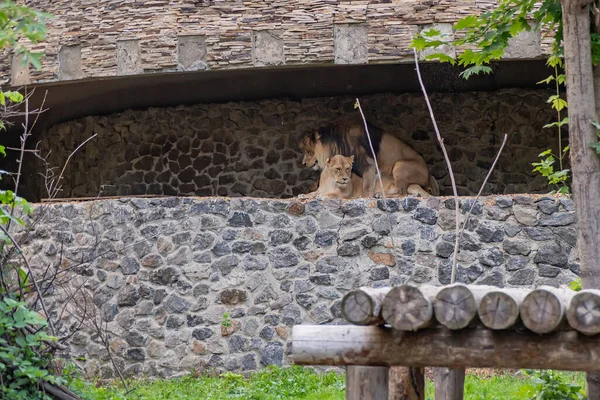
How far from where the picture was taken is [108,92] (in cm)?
1458

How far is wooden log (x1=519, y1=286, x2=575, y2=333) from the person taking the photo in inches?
178

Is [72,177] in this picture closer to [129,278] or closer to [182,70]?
[182,70]

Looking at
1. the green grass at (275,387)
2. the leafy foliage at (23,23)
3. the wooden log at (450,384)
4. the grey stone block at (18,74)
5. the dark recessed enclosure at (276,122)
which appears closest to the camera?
the leafy foliage at (23,23)

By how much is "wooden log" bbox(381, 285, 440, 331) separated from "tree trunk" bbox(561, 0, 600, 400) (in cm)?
154

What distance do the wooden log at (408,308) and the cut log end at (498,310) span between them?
0.25 m

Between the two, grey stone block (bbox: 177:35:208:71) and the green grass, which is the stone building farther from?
the green grass

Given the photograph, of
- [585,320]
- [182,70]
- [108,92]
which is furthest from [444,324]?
[108,92]

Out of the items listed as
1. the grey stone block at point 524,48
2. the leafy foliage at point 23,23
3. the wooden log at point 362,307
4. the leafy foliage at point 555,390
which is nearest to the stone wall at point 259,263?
the grey stone block at point 524,48

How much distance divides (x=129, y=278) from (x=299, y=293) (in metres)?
1.83

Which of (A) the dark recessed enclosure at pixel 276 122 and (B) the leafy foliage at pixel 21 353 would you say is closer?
(B) the leafy foliage at pixel 21 353

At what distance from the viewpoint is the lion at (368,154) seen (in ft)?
40.0

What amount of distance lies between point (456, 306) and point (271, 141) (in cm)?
981

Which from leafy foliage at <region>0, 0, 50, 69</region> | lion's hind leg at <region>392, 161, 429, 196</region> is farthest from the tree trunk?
lion's hind leg at <region>392, 161, 429, 196</region>

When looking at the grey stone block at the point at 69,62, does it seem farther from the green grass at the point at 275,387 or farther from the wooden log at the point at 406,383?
the wooden log at the point at 406,383
